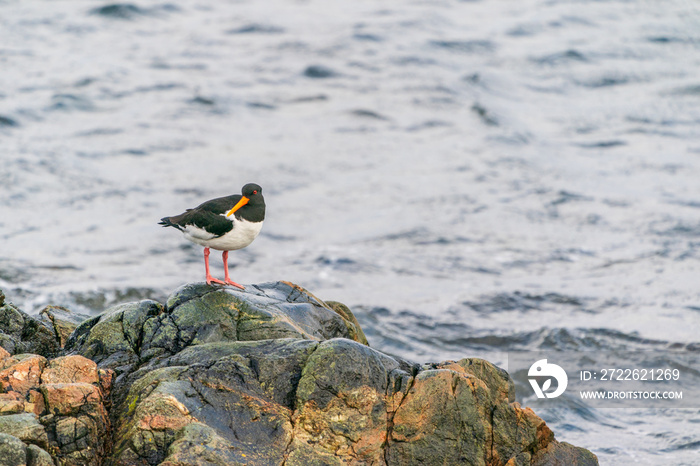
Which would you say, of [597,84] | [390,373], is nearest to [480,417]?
[390,373]

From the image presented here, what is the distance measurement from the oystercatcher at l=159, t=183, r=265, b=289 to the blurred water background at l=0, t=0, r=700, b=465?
500 centimetres

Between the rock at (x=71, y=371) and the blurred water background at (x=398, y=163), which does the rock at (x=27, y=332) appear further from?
the blurred water background at (x=398, y=163)

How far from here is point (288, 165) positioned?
1958 cm

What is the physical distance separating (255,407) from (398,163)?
15.1 m

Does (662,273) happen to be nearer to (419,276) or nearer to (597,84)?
(419,276)

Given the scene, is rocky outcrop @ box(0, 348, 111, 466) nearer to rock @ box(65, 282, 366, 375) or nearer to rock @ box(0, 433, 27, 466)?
rock @ box(0, 433, 27, 466)

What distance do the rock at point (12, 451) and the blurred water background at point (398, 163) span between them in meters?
6.51

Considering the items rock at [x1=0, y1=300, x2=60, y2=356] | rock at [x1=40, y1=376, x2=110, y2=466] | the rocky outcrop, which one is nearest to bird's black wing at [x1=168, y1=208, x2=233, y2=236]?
rock at [x1=0, y1=300, x2=60, y2=356]

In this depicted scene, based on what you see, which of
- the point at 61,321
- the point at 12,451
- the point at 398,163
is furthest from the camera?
the point at 398,163

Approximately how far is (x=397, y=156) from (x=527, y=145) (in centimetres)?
380

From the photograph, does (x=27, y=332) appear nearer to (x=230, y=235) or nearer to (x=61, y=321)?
(x=61, y=321)

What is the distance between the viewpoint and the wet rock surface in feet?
16.3

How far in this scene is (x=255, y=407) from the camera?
5.30m

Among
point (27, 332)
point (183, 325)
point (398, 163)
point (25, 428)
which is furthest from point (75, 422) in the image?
point (398, 163)
